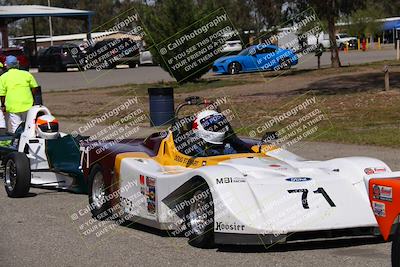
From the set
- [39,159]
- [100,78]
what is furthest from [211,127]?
[100,78]

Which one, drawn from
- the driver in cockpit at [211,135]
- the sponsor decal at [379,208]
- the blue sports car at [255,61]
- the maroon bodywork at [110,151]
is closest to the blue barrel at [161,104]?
the maroon bodywork at [110,151]

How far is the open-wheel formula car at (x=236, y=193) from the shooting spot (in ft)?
25.4

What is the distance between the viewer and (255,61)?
138 ft

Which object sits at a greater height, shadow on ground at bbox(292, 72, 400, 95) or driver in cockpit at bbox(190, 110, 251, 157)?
driver in cockpit at bbox(190, 110, 251, 157)

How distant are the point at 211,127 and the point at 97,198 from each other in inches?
70.9

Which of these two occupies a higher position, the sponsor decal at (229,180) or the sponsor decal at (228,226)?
the sponsor decal at (229,180)

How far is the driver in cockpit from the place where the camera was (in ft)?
30.8

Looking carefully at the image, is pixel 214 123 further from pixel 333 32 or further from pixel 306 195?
pixel 333 32

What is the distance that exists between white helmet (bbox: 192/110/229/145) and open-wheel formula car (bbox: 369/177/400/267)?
11.6ft

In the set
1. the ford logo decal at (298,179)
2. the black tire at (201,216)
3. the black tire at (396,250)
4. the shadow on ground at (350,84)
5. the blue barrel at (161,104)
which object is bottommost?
the shadow on ground at (350,84)

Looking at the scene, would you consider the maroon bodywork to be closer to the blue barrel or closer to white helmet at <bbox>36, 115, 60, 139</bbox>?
white helmet at <bbox>36, 115, 60, 139</bbox>

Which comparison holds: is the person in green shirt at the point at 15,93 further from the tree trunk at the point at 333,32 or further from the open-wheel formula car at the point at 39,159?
the tree trunk at the point at 333,32

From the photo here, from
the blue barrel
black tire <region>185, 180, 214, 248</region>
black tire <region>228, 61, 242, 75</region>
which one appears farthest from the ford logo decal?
black tire <region>228, 61, 242, 75</region>

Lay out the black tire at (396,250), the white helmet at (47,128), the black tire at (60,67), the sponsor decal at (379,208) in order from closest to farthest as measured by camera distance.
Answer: the black tire at (396,250) → the sponsor decal at (379,208) → the white helmet at (47,128) → the black tire at (60,67)
